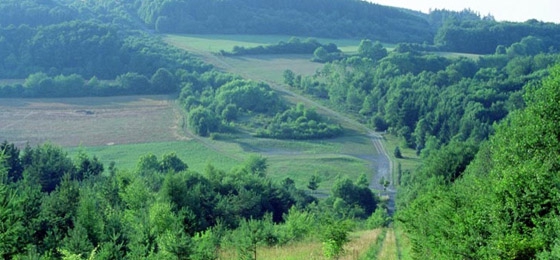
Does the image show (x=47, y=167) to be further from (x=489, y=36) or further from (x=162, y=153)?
(x=489, y=36)

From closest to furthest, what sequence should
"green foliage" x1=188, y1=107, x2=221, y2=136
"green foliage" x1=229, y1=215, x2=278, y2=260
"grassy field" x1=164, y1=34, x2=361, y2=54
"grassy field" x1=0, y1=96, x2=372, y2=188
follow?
"green foliage" x1=229, y1=215, x2=278, y2=260
"grassy field" x1=0, y1=96, x2=372, y2=188
"green foliage" x1=188, y1=107, x2=221, y2=136
"grassy field" x1=164, y1=34, x2=361, y2=54

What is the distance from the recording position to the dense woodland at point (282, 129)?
822 inches

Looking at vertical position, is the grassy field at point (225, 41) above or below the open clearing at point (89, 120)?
above

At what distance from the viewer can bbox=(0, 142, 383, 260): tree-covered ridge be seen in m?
21.3

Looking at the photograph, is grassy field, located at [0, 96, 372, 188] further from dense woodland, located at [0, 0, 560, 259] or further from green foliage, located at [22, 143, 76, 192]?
green foliage, located at [22, 143, 76, 192]

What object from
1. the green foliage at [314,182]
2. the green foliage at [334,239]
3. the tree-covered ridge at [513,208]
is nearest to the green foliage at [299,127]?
the green foliage at [314,182]

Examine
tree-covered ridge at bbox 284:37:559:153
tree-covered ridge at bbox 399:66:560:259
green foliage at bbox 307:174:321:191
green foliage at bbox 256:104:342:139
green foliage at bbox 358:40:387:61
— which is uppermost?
tree-covered ridge at bbox 399:66:560:259

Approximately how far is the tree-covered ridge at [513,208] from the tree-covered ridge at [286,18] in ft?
442

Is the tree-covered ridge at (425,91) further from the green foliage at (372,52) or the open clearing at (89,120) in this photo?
the open clearing at (89,120)

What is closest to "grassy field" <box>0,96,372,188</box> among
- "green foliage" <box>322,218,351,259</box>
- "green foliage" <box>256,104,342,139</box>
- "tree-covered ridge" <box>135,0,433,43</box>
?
"green foliage" <box>256,104,342,139</box>

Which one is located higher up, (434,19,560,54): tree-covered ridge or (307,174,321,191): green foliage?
(434,19,560,54): tree-covered ridge

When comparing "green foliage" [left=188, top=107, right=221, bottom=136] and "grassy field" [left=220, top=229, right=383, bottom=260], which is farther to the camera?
"green foliage" [left=188, top=107, right=221, bottom=136]

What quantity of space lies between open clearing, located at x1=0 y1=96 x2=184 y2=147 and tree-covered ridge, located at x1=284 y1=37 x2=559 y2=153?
2724cm

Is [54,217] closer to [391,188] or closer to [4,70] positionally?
[391,188]
